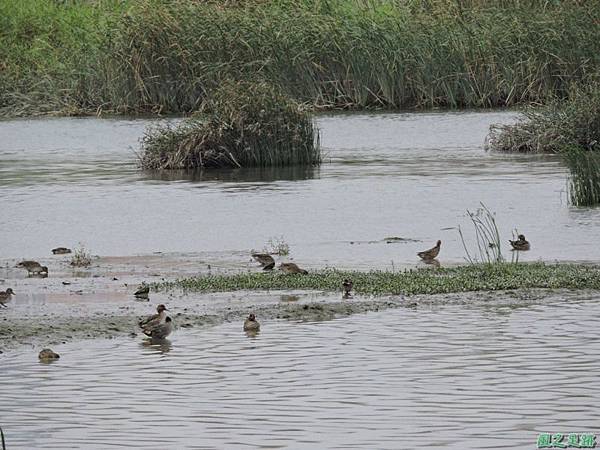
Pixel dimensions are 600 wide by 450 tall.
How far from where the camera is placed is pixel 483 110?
114 ft

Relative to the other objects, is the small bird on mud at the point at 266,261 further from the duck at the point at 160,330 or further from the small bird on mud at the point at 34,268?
the duck at the point at 160,330

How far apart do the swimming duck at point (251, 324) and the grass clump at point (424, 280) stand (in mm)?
1869

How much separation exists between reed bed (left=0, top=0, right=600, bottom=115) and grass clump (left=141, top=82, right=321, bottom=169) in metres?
6.16

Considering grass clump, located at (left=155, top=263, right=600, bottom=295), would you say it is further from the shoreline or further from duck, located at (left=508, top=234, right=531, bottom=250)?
duck, located at (left=508, top=234, right=531, bottom=250)

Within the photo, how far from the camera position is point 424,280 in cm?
1377

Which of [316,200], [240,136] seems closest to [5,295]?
[316,200]

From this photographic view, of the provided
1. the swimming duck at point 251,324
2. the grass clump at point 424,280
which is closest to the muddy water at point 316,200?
the grass clump at point 424,280

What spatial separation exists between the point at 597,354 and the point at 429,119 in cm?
2351

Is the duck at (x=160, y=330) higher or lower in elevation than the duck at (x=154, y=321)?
lower

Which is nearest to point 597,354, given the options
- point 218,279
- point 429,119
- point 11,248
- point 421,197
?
point 218,279

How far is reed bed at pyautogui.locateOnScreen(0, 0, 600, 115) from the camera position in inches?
1325

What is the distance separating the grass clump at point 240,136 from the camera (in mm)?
25938

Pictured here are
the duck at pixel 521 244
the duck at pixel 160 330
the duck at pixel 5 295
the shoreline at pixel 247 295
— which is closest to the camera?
the duck at pixel 160 330

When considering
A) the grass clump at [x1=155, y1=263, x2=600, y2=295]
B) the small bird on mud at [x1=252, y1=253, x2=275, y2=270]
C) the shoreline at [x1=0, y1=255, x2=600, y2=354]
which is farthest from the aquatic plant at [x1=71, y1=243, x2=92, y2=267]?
the small bird on mud at [x1=252, y1=253, x2=275, y2=270]
